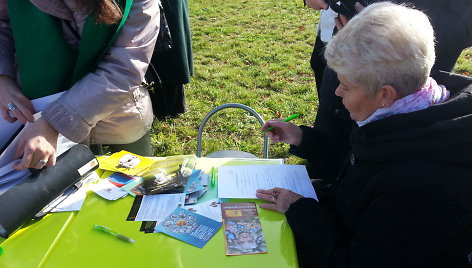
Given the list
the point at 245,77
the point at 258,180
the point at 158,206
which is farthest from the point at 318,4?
the point at 245,77

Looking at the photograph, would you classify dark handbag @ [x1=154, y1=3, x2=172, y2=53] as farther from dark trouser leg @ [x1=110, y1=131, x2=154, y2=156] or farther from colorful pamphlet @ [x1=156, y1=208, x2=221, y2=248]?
colorful pamphlet @ [x1=156, y1=208, x2=221, y2=248]

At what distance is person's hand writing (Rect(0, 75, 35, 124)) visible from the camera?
1.63 m

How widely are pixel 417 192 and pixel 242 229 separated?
60cm

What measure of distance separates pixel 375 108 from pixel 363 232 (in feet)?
1.45

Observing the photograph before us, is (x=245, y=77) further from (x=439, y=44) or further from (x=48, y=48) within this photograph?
(x=48, y=48)

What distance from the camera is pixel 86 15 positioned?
5.16 feet

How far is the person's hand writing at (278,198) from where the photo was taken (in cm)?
156

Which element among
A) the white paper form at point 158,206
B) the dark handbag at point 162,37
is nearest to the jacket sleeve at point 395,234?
the white paper form at point 158,206

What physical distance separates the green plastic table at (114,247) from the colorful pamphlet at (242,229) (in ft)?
0.07

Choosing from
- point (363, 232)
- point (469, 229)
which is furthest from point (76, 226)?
point (469, 229)

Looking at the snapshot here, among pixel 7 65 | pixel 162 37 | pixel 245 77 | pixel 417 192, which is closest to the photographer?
pixel 417 192

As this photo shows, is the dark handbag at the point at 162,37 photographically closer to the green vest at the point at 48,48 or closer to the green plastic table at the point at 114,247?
the green vest at the point at 48,48

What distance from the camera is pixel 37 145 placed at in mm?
1482

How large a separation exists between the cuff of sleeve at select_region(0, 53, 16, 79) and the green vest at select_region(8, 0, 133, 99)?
0.10 metres
